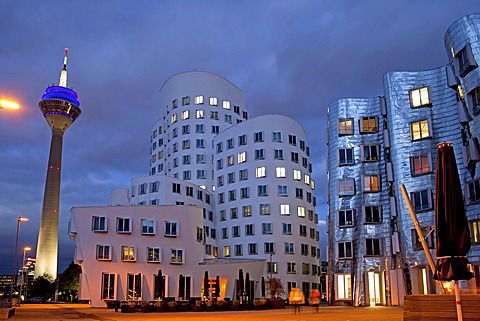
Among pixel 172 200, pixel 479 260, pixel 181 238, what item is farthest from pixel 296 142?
pixel 479 260

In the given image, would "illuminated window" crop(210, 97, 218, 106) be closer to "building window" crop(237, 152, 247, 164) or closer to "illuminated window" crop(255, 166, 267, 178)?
"building window" crop(237, 152, 247, 164)

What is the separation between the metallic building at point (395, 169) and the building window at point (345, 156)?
8 cm

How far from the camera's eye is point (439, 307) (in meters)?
14.7

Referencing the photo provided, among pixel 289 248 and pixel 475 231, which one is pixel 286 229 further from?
pixel 475 231

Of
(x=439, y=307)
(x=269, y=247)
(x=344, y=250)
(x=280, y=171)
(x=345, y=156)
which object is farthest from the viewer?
(x=280, y=171)

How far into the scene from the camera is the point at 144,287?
53.9 metres

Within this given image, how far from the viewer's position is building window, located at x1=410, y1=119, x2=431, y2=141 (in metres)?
39.2

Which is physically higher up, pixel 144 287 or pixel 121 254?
pixel 121 254

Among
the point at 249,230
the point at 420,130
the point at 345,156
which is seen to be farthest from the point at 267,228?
the point at 420,130

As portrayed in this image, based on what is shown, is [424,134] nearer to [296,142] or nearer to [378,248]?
[378,248]

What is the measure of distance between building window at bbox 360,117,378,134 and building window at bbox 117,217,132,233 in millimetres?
25939

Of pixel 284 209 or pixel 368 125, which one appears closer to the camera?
pixel 368 125

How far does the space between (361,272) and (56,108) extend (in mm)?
116359

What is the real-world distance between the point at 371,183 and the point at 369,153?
2.57 m
